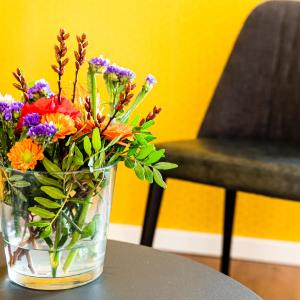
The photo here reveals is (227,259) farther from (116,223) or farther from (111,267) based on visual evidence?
(111,267)

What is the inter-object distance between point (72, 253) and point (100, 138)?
150 mm

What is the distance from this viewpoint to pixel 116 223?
1.99 meters

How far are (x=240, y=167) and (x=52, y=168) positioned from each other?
25.6 inches

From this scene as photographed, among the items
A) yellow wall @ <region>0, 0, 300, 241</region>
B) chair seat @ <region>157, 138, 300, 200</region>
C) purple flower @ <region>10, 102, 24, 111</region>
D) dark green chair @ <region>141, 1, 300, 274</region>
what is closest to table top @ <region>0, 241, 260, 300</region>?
purple flower @ <region>10, 102, 24, 111</region>

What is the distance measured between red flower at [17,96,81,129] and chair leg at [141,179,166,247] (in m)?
0.70

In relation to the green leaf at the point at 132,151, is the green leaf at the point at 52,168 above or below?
below

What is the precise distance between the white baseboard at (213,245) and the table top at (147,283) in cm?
108

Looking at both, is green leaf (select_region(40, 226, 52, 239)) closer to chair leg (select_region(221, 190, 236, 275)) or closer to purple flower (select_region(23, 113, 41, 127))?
purple flower (select_region(23, 113, 41, 127))

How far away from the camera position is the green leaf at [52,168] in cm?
67

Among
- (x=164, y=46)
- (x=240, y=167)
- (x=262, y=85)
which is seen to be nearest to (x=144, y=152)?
(x=240, y=167)

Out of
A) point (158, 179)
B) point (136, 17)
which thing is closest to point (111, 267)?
point (158, 179)

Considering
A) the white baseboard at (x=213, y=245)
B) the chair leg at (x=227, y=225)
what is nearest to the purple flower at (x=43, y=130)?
the chair leg at (x=227, y=225)

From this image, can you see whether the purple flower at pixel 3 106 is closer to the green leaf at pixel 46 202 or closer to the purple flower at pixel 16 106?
the purple flower at pixel 16 106

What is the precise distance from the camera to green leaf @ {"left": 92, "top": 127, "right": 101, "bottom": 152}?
2.17ft
